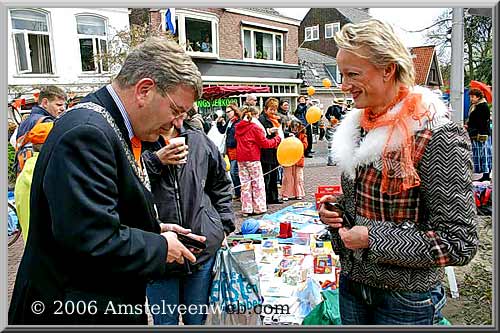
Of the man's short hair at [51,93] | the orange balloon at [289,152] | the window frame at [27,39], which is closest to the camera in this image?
the window frame at [27,39]

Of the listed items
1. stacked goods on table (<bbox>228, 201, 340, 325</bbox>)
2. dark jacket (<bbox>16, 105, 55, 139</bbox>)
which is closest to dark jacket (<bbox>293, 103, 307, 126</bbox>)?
stacked goods on table (<bbox>228, 201, 340, 325</bbox>)

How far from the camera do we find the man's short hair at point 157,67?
1204mm

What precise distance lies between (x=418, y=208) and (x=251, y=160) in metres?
4.36

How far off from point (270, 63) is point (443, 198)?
3405 millimetres

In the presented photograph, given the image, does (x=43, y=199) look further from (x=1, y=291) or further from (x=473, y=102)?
(x=473, y=102)

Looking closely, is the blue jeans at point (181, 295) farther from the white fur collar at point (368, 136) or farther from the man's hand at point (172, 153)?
the white fur collar at point (368, 136)

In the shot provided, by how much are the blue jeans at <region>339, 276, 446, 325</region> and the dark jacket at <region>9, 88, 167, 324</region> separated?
25.8 inches

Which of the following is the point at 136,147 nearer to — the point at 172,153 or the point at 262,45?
the point at 172,153

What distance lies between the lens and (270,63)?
434 centimetres

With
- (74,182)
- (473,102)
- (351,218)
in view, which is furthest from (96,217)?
(473,102)

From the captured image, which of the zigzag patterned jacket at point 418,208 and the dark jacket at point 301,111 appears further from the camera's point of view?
the dark jacket at point 301,111

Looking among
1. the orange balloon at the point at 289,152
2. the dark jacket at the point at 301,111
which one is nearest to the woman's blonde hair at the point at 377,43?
the orange balloon at the point at 289,152

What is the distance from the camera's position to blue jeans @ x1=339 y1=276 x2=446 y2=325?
1279 millimetres

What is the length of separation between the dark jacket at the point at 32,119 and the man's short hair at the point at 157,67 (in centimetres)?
170
